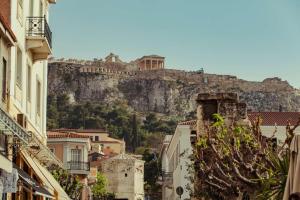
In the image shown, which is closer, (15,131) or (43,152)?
(15,131)

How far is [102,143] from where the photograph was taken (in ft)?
529

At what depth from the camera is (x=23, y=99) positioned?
1066 inches

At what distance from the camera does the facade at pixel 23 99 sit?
20859mm

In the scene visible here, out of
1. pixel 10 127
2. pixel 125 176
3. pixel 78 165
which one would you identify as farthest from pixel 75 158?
pixel 10 127

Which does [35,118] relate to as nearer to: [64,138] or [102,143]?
[64,138]

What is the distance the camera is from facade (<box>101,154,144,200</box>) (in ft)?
388

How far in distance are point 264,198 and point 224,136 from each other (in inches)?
424

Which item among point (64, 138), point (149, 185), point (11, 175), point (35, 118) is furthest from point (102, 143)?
point (11, 175)

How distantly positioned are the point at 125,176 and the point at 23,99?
93.0m

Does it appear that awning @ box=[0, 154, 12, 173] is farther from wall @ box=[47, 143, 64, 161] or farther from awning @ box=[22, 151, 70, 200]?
wall @ box=[47, 143, 64, 161]

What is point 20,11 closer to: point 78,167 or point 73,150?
point 78,167

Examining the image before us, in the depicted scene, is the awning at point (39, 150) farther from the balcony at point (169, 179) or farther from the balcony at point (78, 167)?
the balcony at point (169, 179)

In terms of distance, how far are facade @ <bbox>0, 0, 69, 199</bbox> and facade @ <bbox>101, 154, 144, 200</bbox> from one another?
284 ft

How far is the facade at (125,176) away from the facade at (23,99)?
284ft
